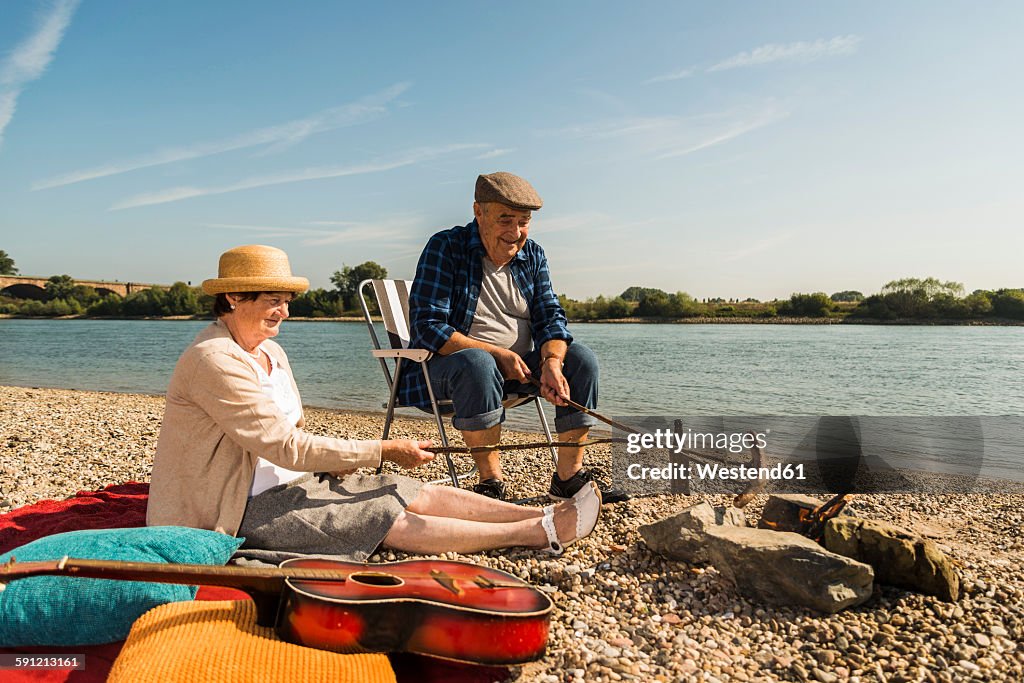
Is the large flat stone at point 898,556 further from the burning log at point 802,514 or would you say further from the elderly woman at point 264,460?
the elderly woman at point 264,460

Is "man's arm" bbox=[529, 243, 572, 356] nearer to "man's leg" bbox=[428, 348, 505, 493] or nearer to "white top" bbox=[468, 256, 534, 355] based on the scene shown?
"white top" bbox=[468, 256, 534, 355]

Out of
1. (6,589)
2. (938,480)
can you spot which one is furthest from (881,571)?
(938,480)

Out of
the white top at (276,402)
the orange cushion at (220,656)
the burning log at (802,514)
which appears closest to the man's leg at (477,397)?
the white top at (276,402)

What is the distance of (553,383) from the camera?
3691 millimetres

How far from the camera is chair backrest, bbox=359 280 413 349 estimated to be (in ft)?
14.8

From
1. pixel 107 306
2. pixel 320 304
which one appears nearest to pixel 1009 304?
pixel 320 304

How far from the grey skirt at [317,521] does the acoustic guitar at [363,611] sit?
0.61m

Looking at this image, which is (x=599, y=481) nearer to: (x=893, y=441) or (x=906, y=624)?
(x=906, y=624)

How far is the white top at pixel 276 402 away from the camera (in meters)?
2.69

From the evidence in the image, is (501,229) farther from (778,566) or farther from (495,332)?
(778,566)

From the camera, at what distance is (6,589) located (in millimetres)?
2131

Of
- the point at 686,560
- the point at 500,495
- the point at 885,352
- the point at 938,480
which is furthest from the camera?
the point at 885,352

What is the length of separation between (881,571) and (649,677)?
1.15 metres

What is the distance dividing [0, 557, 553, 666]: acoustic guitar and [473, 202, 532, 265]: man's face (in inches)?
85.3
